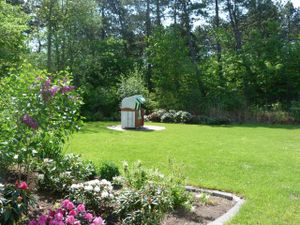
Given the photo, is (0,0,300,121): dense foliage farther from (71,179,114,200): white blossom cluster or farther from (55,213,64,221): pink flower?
(55,213,64,221): pink flower

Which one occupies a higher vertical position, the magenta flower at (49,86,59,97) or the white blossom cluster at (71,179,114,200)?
the magenta flower at (49,86,59,97)

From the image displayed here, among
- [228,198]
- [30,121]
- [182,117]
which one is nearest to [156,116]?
Answer: [182,117]

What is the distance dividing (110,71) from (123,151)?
1720 centimetres

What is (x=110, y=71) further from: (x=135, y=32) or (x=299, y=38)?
(x=299, y=38)

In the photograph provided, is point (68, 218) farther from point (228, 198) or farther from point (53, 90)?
point (228, 198)

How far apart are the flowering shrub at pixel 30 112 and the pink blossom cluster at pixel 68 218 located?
2.71 feet

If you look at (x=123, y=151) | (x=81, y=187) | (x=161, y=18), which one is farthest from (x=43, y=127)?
(x=161, y=18)

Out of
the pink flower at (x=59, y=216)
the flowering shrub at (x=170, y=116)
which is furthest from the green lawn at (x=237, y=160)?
the flowering shrub at (x=170, y=116)

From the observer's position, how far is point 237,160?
7.33 metres

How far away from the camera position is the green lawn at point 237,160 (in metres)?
4.21

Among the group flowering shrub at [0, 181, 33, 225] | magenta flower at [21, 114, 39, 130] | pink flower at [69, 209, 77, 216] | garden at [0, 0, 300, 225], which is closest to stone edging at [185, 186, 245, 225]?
garden at [0, 0, 300, 225]

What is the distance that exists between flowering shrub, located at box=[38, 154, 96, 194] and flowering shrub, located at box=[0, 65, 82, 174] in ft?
1.95

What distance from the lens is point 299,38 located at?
72.1ft

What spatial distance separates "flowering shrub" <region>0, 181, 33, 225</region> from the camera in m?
2.76
